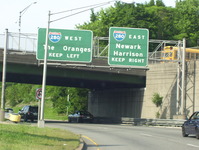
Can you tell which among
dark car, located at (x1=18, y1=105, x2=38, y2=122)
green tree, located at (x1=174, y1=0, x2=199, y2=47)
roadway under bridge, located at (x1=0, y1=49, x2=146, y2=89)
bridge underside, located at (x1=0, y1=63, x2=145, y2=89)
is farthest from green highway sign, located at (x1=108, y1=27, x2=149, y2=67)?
green tree, located at (x1=174, y1=0, x2=199, y2=47)

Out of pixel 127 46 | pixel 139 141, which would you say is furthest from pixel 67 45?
pixel 139 141

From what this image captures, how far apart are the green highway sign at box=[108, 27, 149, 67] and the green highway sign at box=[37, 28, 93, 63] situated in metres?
2.22

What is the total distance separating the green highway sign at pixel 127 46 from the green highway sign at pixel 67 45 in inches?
87.4

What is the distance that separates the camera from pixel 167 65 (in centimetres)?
5091

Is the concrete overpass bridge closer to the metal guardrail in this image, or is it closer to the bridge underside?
the bridge underside

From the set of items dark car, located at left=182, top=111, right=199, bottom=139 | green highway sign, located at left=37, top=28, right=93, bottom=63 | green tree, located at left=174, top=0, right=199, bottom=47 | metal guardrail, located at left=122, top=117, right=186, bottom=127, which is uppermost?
green tree, located at left=174, top=0, right=199, bottom=47

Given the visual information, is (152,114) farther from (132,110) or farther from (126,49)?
(126,49)

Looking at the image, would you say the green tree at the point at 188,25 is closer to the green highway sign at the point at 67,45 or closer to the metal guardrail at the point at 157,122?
the metal guardrail at the point at 157,122

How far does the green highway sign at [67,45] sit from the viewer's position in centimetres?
4278

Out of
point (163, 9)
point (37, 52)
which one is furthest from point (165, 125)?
point (163, 9)

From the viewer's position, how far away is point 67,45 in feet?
141

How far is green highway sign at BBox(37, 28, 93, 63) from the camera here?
42.8m

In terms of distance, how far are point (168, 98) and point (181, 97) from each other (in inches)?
142

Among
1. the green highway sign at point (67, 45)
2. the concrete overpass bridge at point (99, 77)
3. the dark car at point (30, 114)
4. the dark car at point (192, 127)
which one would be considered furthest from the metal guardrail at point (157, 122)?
the dark car at point (192, 127)
